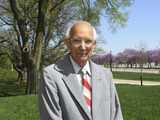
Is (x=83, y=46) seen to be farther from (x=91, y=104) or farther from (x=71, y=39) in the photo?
(x=91, y=104)

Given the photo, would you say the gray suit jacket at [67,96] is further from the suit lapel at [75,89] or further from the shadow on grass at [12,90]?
the shadow on grass at [12,90]

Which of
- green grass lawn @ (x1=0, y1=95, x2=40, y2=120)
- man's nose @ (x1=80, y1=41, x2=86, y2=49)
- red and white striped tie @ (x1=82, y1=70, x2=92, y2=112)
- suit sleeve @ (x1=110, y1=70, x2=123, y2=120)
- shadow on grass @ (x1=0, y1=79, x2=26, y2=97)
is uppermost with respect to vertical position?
man's nose @ (x1=80, y1=41, x2=86, y2=49)

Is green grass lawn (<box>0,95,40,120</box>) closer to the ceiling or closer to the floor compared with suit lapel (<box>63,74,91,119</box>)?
closer to the floor

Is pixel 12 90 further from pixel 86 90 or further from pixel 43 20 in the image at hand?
pixel 86 90

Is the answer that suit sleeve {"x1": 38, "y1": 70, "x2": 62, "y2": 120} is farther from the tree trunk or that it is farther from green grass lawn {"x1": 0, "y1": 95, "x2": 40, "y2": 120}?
the tree trunk

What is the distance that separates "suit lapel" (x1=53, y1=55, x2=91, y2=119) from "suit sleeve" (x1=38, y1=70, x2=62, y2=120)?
0.37ft

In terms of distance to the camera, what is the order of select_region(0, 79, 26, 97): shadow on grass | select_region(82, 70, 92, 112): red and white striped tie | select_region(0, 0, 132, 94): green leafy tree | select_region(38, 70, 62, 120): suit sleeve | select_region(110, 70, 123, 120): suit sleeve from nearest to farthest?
select_region(38, 70, 62, 120): suit sleeve, select_region(82, 70, 92, 112): red and white striped tie, select_region(110, 70, 123, 120): suit sleeve, select_region(0, 0, 132, 94): green leafy tree, select_region(0, 79, 26, 97): shadow on grass

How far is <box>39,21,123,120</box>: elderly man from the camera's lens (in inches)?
62.7

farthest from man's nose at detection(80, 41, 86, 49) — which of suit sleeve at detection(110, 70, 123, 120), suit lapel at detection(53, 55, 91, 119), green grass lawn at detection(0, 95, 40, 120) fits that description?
green grass lawn at detection(0, 95, 40, 120)

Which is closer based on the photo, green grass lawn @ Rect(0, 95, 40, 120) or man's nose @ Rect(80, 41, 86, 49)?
man's nose @ Rect(80, 41, 86, 49)

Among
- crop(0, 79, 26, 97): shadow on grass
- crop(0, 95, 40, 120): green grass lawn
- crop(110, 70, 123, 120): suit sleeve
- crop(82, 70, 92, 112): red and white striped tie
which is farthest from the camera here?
crop(0, 79, 26, 97): shadow on grass

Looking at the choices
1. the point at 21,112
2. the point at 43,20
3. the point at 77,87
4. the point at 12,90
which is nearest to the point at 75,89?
the point at 77,87

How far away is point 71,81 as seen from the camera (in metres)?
1.66

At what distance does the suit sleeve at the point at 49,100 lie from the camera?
1.58 metres
